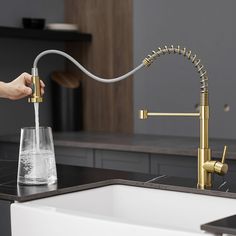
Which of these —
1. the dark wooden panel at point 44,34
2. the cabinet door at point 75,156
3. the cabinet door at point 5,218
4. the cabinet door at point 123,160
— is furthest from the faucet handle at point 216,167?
the dark wooden panel at point 44,34

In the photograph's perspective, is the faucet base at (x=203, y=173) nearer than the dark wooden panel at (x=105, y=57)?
Yes

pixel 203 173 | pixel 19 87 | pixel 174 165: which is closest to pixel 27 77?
pixel 19 87

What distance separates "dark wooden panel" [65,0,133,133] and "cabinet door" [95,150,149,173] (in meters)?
0.68

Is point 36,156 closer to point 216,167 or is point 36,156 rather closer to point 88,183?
point 88,183

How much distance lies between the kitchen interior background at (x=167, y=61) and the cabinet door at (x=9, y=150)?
21 cm

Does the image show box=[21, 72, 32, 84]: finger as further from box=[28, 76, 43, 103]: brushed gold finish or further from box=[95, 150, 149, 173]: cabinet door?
box=[95, 150, 149, 173]: cabinet door

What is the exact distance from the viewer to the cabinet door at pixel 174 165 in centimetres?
316

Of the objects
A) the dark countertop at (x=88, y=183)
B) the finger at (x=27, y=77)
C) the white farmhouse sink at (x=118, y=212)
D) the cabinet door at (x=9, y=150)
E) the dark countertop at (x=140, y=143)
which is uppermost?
the finger at (x=27, y=77)

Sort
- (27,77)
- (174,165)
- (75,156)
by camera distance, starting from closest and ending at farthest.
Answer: (27,77)
(174,165)
(75,156)

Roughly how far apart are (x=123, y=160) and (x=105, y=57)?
108 centimetres

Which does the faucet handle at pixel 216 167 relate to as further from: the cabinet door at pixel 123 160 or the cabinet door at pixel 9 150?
the cabinet door at pixel 9 150

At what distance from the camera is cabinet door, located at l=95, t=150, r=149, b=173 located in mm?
3366

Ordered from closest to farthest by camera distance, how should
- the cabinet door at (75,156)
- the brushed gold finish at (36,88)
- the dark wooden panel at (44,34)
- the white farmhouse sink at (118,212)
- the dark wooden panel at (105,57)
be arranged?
the white farmhouse sink at (118,212)
the brushed gold finish at (36,88)
the cabinet door at (75,156)
the dark wooden panel at (44,34)
the dark wooden panel at (105,57)

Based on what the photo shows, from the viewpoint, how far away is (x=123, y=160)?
3.47 meters
